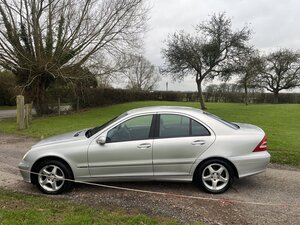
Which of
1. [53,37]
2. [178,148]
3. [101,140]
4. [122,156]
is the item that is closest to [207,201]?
[178,148]

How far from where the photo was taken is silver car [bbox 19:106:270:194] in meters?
5.04

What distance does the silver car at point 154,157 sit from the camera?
5.04 metres

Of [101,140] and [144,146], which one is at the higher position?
[101,140]

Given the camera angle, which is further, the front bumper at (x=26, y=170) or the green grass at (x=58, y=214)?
the front bumper at (x=26, y=170)

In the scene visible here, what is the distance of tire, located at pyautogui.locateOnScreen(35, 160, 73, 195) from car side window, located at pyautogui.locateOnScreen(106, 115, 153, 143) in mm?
917

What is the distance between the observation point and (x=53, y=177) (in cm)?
511

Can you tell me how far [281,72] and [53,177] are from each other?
4729 cm

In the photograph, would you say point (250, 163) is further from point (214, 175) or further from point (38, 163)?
point (38, 163)

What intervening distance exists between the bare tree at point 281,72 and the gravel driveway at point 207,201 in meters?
43.0

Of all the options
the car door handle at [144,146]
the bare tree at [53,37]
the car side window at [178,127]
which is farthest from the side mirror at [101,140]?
the bare tree at [53,37]

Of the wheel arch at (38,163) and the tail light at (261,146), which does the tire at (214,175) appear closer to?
the tail light at (261,146)

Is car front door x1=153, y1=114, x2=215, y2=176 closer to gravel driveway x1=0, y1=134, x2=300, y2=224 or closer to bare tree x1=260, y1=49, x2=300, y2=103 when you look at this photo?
gravel driveway x1=0, y1=134, x2=300, y2=224

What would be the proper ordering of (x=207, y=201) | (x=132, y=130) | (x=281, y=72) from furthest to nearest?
1. (x=281, y=72)
2. (x=132, y=130)
3. (x=207, y=201)

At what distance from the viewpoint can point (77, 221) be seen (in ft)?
12.5
